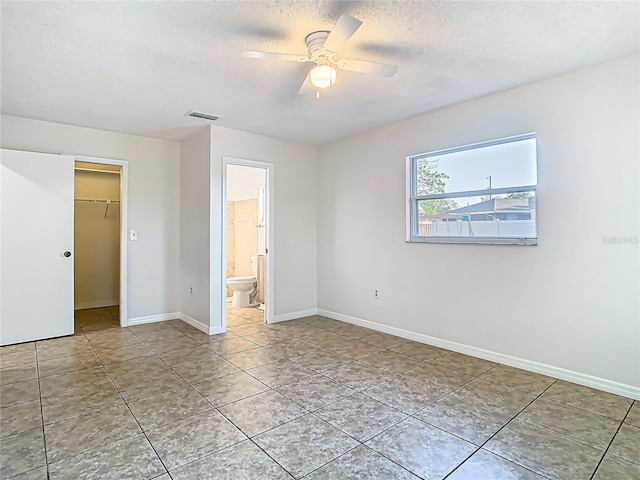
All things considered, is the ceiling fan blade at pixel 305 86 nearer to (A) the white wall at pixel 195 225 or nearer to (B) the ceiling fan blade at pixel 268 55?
(B) the ceiling fan blade at pixel 268 55

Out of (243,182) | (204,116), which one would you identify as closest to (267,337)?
(204,116)

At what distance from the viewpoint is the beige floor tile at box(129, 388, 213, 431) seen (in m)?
2.28

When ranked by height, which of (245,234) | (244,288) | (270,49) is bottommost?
(244,288)

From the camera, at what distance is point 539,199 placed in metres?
3.00

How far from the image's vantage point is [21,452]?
1.94 metres

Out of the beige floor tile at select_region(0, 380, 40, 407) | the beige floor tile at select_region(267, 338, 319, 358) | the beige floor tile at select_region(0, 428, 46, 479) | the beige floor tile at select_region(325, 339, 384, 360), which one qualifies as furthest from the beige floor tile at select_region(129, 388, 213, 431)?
the beige floor tile at select_region(325, 339, 384, 360)

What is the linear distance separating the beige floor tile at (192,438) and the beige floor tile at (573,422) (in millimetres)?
1846

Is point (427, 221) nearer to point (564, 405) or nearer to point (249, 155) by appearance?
point (564, 405)

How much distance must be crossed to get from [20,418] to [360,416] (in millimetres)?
2175

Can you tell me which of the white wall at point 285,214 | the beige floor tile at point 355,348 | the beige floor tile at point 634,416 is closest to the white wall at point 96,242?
the white wall at point 285,214

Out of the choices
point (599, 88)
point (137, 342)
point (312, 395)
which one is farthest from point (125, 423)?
point (599, 88)

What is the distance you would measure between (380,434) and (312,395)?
26.1 inches

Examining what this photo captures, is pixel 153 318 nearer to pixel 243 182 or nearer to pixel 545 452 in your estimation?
pixel 243 182

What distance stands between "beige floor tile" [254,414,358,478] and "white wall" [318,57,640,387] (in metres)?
1.96
